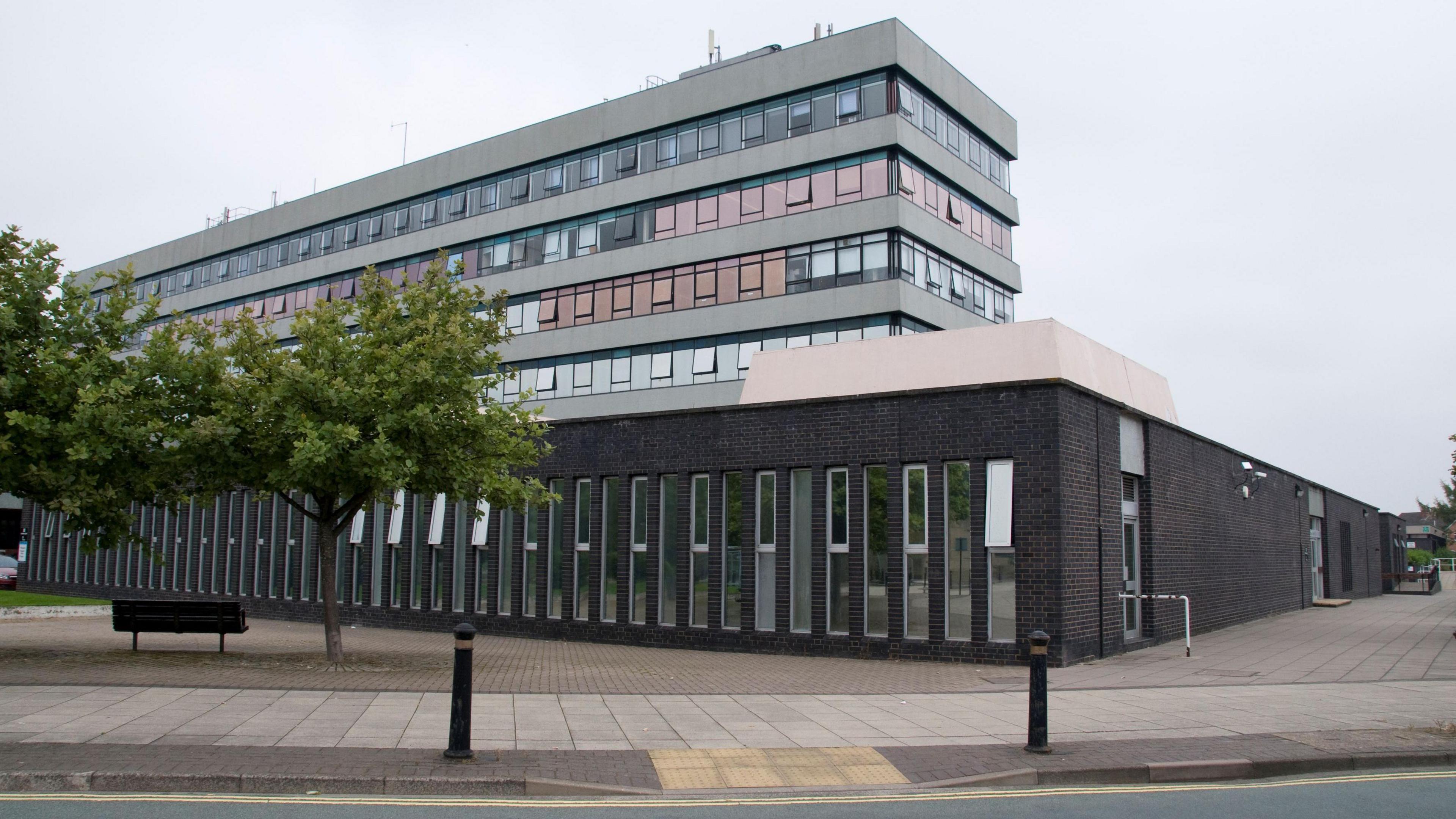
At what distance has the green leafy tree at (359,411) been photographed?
15.6 meters

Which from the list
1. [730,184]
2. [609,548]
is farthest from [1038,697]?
[730,184]

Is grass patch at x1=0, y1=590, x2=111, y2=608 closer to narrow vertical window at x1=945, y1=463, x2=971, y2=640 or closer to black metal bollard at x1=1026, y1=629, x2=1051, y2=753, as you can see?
narrow vertical window at x1=945, y1=463, x2=971, y2=640

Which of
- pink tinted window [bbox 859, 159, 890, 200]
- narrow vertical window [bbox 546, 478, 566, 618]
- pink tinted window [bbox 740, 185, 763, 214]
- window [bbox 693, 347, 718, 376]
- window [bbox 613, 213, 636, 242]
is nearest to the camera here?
narrow vertical window [bbox 546, 478, 566, 618]

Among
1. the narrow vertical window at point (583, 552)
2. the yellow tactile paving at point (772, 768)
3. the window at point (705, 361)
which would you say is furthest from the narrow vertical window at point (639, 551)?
the window at point (705, 361)

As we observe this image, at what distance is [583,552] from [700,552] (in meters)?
3.33

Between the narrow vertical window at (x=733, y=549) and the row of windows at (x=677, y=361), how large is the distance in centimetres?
→ 1407

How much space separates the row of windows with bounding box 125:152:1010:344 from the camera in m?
37.3

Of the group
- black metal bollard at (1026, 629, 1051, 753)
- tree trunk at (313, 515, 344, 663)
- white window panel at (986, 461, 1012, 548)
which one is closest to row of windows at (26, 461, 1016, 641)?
white window panel at (986, 461, 1012, 548)

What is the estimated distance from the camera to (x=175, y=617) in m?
17.9

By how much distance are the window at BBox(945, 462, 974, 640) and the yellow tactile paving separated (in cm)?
807

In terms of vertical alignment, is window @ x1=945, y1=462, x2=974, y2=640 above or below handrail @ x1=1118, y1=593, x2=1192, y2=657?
above

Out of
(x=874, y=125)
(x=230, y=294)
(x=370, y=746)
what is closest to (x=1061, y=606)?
(x=370, y=746)

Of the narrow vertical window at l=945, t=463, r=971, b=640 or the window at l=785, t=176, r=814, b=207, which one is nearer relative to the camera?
the narrow vertical window at l=945, t=463, r=971, b=640

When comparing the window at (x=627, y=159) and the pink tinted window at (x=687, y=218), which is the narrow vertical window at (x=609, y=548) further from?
the window at (x=627, y=159)
